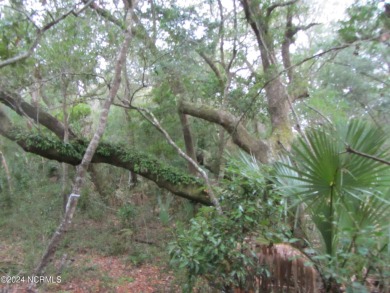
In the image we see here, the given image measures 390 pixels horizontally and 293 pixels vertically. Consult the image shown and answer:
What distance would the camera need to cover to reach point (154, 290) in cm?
641

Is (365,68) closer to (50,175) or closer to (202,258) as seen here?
(202,258)

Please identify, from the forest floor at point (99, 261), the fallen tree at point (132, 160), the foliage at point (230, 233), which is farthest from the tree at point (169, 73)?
the foliage at point (230, 233)

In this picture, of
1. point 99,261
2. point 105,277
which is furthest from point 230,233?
point 99,261

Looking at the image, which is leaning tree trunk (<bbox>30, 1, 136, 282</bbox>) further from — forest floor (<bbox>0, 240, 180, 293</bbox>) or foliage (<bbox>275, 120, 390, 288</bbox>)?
foliage (<bbox>275, 120, 390, 288</bbox>)

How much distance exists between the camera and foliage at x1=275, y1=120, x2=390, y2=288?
2.65 meters

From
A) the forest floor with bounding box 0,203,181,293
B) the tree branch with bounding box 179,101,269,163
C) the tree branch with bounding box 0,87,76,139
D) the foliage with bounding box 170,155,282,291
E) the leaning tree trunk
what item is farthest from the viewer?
the tree branch with bounding box 0,87,76,139

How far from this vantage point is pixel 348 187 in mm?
2830

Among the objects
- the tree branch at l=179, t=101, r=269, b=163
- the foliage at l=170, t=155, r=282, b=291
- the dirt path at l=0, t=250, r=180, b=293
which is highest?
the tree branch at l=179, t=101, r=269, b=163

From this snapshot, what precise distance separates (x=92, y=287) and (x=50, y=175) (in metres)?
9.16

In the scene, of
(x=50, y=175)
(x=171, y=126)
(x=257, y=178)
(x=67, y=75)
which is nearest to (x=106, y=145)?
(x=67, y=75)

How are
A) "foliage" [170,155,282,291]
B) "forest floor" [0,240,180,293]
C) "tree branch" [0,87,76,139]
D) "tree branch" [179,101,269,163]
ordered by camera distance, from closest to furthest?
"foliage" [170,155,282,291] < "forest floor" [0,240,180,293] < "tree branch" [179,101,269,163] < "tree branch" [0,87,76,139]

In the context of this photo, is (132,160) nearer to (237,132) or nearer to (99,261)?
(99,261)

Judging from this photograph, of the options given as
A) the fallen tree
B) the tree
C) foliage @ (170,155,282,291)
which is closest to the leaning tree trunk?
the tree

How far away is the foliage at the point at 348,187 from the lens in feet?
8.69
